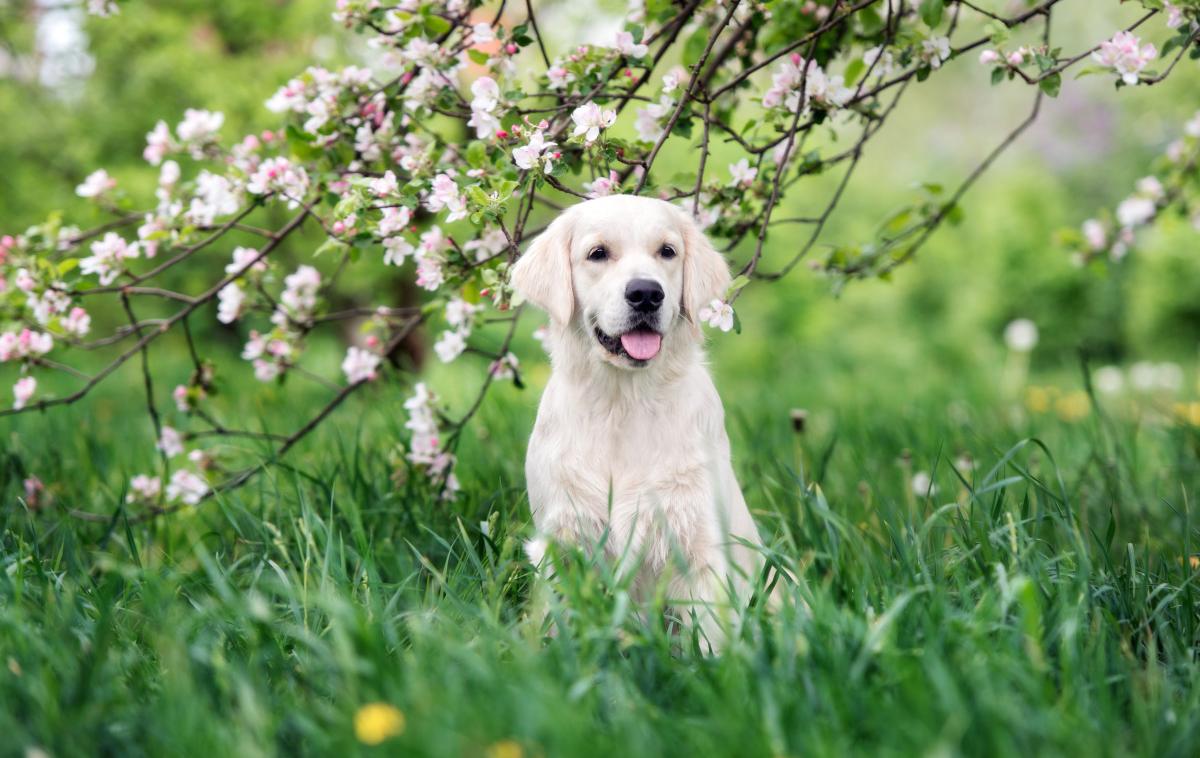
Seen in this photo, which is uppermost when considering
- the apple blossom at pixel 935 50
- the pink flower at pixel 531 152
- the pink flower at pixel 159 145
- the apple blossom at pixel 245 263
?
the apple blossom at pixel 935 50

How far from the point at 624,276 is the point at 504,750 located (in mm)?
1236

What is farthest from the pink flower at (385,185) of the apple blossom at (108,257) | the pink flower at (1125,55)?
the pink flower at (1125,55)

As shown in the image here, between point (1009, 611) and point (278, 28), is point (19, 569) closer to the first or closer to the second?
point (1009, 611)

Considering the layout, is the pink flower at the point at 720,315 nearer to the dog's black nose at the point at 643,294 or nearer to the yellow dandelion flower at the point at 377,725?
the dog's black nose at the point at 643,294

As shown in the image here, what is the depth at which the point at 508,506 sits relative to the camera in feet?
9.96

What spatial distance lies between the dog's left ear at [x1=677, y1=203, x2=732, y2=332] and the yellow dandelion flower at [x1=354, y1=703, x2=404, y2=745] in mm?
1340

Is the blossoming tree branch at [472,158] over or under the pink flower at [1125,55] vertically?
under

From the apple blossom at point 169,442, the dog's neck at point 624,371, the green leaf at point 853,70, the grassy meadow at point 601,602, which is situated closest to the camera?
the grassy meadow at point 601,602

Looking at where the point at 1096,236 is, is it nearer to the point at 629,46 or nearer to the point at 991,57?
the point at 991,57

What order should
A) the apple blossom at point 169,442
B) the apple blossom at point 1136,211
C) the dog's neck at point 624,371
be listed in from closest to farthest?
the dog's neck at point 624,371 < the apple blossom at point 169,442 < the apple blossom at point 1136,211

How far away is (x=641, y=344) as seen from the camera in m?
2.49

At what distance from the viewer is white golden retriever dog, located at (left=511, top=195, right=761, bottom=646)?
244cm

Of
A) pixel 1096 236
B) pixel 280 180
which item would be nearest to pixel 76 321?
pixel 280 180

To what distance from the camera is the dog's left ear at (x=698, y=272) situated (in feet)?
8.57
